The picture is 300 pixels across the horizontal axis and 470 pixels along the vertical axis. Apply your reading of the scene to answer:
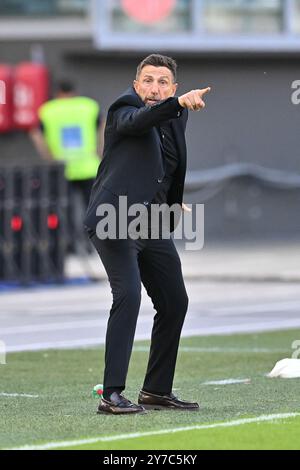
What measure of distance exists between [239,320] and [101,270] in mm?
5731

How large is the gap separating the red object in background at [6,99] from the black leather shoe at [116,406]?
49.1ft

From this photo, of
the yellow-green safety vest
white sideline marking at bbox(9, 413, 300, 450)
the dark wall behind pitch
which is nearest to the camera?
white sideline marking at bbox(9, 413, 300, 450)

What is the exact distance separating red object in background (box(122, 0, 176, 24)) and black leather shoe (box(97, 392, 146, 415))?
16302mm

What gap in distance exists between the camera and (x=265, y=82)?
80.6 ft

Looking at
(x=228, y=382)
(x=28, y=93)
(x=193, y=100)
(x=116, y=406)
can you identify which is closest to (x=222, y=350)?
(x=228, y=382)

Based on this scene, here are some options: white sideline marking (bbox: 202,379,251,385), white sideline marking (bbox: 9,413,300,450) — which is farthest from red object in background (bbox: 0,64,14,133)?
white sideline marking (bbox: 9,413,300,450)

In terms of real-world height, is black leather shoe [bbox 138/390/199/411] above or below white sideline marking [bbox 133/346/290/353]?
above

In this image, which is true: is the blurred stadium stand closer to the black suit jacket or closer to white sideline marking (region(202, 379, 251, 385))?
white sideline marking (region(202, 379, 251, 385))

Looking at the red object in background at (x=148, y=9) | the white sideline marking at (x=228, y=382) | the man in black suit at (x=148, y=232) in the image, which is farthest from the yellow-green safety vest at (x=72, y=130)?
the man in black suit at (x=148, y=232)

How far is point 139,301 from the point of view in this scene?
7855 millimetres

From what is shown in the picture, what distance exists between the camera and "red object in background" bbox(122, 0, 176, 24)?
2352cm

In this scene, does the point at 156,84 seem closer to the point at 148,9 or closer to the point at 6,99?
the point at 6,99

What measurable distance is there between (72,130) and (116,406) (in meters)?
11.7
